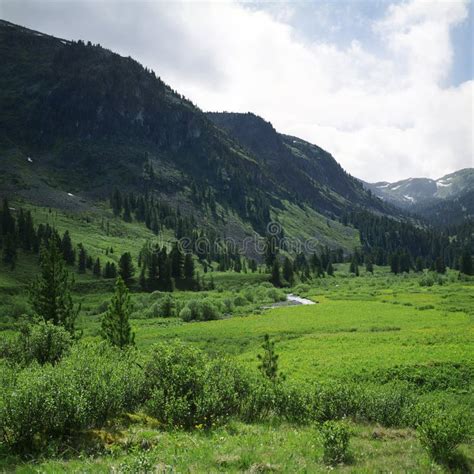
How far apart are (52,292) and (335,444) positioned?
3656 cm

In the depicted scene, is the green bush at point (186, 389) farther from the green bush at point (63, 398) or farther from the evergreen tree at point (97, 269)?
the evergreen tree at point (97, 269)

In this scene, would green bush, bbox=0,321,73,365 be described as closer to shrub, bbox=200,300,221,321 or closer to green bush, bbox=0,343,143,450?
green bush, bbox=0,343,143,450

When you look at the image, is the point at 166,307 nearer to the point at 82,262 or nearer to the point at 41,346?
the point at 82,262

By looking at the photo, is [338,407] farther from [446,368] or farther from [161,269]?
[161,269]

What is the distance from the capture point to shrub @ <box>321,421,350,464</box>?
46.0 ft

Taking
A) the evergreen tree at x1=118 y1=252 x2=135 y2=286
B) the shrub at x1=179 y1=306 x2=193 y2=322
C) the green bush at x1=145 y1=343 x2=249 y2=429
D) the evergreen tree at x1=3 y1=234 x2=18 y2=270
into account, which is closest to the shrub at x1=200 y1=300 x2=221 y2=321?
the shrub at x1=179 y1=306 x2=193 y2=322

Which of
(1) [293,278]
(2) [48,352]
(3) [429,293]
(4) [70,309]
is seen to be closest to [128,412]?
(2) [48,352]

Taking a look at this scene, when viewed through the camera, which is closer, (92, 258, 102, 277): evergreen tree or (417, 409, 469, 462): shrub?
(417, 409, 469, 462): shrub

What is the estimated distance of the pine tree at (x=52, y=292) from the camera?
134ft

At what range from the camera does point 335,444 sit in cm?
1415

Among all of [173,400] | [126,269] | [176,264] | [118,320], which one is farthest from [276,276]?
[173,400]

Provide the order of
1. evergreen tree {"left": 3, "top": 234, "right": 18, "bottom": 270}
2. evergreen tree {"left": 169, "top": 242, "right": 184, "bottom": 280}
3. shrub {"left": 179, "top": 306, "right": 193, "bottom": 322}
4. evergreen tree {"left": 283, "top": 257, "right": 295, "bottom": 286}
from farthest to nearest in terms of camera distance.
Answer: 1. evergreen tree {"left": 283, "top": 257, "right": 295, "bottom": 286}
2. evergreen tree {"left": 169, "top": 242, "right": 184, "bottom": 280}
3. evergreen tree {"left": 3, "top": 234, "right": 18, "bottom": 270}
4. shrub {"left": 179, "top": 306, "right": 193, "bottom": 322}

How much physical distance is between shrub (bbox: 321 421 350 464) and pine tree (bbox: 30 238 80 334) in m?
34.1

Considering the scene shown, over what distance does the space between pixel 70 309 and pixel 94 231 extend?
155 m
